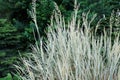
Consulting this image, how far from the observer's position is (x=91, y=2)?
17.7 feet

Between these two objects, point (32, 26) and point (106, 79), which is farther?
point (32, 26)

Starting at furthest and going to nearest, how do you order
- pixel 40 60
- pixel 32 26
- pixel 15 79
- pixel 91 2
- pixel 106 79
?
1. pixel 91 2
2. pixel 32 26
3. pixel 15 79
4. pixel 40 60
5. pixel 106 79

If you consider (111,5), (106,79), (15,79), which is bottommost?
(15,79)

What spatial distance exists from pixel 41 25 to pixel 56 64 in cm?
187

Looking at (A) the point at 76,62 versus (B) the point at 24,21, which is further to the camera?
(B) the point at 24,21

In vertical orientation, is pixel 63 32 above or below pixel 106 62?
above

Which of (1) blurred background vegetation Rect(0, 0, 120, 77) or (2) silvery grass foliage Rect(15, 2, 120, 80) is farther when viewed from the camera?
(1) blurred background vegetation Rect(0, 0, 120, 77)

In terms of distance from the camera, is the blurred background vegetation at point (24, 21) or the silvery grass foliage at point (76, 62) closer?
the silvery grass foliage at point (76, 62)

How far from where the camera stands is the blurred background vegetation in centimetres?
481

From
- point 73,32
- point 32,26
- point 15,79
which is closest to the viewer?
point 73,32

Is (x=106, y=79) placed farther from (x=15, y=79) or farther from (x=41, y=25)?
(x=41, y=25)

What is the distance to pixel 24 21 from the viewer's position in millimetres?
5852

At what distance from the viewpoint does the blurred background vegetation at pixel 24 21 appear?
15.8 feet

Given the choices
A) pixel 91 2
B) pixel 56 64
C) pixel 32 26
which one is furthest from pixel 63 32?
pixel 91 2
